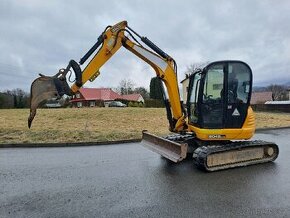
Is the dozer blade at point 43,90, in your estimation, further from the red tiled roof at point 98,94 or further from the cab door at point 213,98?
the red tiled roof at point 98,94

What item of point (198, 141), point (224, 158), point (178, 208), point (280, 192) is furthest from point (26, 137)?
point (280, 192)

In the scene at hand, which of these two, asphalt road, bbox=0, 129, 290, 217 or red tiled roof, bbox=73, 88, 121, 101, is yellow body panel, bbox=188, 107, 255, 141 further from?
red tiled roof, bbox=73, 88, 121, 101

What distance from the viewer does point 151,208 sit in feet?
15.5

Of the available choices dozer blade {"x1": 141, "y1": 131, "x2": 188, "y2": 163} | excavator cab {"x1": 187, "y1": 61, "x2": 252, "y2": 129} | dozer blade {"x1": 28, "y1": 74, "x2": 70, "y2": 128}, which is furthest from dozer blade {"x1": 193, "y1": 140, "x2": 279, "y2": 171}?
dozer blade {"x1": 28, "y1": 74, "x2": 70, "y2": 128}

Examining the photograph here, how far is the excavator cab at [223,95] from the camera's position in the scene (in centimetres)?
752

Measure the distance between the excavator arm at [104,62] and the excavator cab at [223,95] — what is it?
3.03 ft

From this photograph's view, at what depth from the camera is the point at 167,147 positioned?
302 inches

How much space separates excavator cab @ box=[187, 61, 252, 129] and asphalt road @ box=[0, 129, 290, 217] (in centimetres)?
127

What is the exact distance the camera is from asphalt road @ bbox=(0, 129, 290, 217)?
15.2 ft

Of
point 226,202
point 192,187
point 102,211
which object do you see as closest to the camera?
point 102,211

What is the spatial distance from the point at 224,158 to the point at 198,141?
98cm

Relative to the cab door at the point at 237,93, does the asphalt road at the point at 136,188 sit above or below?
below

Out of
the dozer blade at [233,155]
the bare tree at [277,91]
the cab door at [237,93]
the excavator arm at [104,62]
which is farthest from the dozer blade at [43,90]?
the bare tree at [277,91]

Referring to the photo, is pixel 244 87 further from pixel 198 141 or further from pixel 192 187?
pixel 192 187
